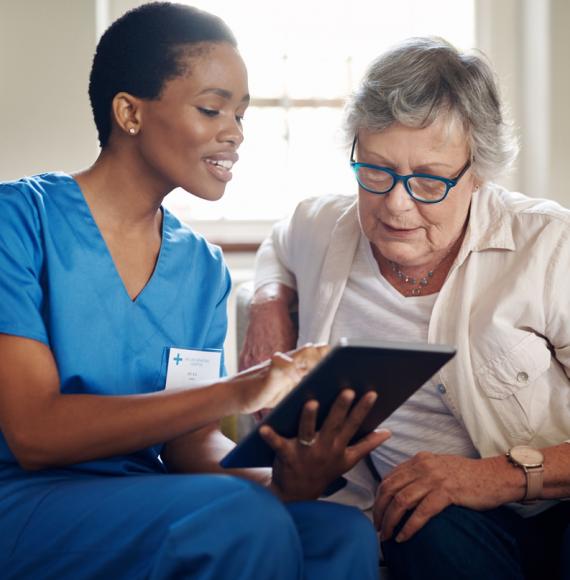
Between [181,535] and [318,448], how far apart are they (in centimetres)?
26

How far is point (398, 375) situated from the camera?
115 cm

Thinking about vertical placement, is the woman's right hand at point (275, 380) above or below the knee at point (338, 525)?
above

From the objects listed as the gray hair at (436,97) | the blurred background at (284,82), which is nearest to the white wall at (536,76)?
the blurred background at (284,82)

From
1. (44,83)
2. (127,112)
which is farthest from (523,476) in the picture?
(44,83)

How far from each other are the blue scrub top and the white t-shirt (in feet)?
1.11

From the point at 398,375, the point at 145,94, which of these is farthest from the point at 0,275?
the point at 398,375

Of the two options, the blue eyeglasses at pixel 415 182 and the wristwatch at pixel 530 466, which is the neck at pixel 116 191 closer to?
the blue eyeglasses at pixel 415 182

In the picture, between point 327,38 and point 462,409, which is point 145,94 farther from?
point 327,38

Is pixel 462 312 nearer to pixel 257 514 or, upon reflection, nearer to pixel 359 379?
pixel 359 379

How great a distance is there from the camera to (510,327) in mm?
1554

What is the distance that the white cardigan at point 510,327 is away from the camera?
60.6 inches

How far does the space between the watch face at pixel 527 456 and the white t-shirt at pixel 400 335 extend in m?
0.13

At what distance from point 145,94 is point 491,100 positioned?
63 cm

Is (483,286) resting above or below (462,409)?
above
